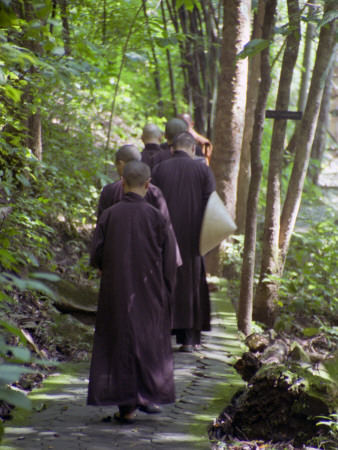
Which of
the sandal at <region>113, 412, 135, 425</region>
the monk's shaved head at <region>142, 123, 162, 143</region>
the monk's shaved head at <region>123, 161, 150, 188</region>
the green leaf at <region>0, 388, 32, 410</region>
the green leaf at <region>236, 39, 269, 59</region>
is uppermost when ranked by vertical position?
the green leaf at <region>236, 39, 269, 59</region>

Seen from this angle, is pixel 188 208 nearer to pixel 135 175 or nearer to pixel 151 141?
pixel 151 141

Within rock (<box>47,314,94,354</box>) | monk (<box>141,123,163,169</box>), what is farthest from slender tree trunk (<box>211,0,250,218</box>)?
rock (<box>47,314,94,354</box>)

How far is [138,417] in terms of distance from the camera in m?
5.17

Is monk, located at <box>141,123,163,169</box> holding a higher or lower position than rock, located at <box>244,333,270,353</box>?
higher

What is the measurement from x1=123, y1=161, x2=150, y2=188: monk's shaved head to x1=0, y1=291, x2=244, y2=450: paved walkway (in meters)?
1.80

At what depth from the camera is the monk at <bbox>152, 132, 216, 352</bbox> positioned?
734cm

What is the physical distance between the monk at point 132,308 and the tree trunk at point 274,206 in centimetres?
434

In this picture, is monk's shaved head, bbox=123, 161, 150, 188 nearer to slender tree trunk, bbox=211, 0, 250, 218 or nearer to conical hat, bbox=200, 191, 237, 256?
conical hat, bbox=200, 191, 237, 256

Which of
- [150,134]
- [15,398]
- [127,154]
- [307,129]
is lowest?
[15,398]

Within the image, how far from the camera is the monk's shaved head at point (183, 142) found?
7340 millimetres

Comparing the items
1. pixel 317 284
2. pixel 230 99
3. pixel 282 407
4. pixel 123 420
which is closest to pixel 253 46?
pixel 282 407

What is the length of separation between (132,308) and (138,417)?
878mm

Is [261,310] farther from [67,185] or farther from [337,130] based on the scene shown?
[337,130]

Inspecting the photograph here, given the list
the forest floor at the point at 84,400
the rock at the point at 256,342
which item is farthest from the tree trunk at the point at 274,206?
the rock at the point at 256,342
